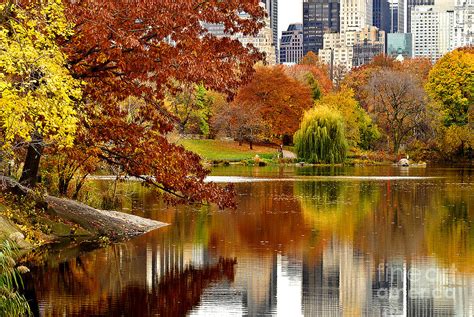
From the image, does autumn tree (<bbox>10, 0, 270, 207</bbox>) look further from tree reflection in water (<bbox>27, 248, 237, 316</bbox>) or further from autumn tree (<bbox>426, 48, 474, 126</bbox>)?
autumn tree (<bbox>426, 48, 474, 126</bbox>)

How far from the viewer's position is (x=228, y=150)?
72.6 meters

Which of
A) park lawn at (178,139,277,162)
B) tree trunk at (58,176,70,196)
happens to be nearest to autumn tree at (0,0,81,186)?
tree trunk at (58,176,70,196)

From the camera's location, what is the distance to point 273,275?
14.3 m

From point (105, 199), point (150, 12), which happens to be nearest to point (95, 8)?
point (150, 12)

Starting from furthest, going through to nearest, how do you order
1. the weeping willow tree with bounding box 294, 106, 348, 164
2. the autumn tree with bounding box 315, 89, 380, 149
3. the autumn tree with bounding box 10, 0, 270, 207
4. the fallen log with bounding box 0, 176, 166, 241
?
the autumn tree with bounding box 315, 89, 380, 149, the weeping willow tree with bounding box 294, 106, 348, 164, the fallen log with bounding box 0, 176, 166, 241, the autumn tree with bounding box 10, 0, 270, 207

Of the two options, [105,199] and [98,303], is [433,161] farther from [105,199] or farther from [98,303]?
[98,303]

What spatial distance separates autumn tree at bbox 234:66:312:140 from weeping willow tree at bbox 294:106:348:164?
13000mm

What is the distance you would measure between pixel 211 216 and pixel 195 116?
52.0 metres

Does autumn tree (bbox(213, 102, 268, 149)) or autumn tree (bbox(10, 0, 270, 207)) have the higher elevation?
autumn tree (bbox(10, 0, 270, 207))

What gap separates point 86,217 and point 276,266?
5.36m

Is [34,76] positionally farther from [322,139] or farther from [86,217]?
[322,139]

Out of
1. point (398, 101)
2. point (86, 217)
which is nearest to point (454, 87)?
point (398, 101)

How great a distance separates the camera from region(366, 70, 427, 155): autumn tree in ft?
226

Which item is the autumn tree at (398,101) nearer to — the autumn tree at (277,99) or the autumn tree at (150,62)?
the autumn tree at (277,99)
